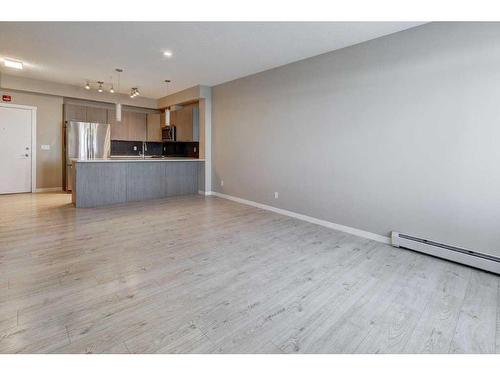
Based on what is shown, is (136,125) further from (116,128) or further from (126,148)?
(126,148)

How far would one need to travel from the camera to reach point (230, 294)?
7.30ft

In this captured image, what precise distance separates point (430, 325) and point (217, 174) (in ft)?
17.7

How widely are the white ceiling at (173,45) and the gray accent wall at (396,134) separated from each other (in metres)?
0.38

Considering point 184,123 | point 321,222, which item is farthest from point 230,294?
point 184,123

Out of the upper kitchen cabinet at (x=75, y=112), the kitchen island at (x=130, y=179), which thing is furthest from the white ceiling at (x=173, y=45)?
the kitchen island at (x=130, y=179)

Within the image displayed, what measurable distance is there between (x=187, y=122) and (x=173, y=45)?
126 inches

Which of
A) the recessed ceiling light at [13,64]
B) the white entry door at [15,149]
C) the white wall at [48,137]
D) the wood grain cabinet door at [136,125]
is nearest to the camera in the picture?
the recessed ceiling light at [13,64]

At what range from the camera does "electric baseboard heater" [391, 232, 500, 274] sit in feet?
8.87

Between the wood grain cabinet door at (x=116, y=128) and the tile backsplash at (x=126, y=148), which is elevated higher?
the wood grain cabinet door at (x=116, y=128)

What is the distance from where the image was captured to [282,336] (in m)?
1.72

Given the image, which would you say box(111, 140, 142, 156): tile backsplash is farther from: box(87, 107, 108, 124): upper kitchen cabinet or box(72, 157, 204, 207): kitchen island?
box(72, 157, 204, 207): kitchen island

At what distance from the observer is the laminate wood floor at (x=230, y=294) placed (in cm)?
167

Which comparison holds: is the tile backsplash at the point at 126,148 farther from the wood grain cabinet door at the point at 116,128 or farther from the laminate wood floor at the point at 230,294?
the laminate wood floor at the point at 230,294
